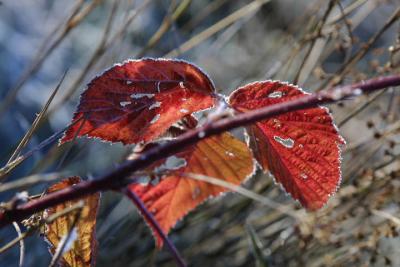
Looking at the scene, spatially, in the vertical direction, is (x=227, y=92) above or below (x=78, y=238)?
above

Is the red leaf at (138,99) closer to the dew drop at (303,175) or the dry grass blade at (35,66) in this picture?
the dew drop at (303,175)

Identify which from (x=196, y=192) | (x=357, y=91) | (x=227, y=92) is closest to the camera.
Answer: (x=357, y=91)

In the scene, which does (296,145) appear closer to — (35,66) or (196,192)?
(196,192)

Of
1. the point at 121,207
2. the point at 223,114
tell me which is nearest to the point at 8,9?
the point at 121,207

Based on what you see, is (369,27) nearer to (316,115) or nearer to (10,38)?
(10,38)

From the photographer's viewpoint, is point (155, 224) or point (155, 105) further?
point (155, 105)

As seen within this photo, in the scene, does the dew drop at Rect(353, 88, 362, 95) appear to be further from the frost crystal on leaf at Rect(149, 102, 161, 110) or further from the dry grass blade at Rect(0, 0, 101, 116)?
the dry grass blade at Rect(0, 0, 101, 116)

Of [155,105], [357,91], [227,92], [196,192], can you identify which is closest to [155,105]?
[155,105]

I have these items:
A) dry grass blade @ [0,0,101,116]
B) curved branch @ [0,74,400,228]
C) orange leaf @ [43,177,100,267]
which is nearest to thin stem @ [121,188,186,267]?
curved branch @ [0,74,400,228]

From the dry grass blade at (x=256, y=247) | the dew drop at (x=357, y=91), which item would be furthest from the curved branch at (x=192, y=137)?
the dry grass blade at (x=256, y=247)
